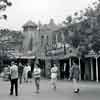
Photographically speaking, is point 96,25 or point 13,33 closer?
point 96,25

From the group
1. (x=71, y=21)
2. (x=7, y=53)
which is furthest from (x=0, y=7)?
(x=7, y=53)

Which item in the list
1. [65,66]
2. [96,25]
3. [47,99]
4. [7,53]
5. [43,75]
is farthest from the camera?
[7,53]

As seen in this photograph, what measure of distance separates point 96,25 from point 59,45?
83.6 ft

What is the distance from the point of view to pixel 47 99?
15.4m

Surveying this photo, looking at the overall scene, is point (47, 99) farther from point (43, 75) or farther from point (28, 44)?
point (28, 44)

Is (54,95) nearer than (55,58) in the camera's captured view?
Yes

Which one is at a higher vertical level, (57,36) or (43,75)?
(57,36)

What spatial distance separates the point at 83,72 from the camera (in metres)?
41.5

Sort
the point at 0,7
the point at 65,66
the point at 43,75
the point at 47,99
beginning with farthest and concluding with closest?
the point at 43,75, the point at 65,66, the point at 0,7, the point at 47,99

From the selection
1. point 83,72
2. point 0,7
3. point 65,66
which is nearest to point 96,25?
point 0,7

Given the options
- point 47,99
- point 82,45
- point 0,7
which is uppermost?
point 0,7

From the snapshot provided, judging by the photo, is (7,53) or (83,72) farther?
(7,53)

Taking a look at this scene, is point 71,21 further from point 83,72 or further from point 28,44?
point 28,44

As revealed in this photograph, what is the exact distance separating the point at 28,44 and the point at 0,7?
41820mm
